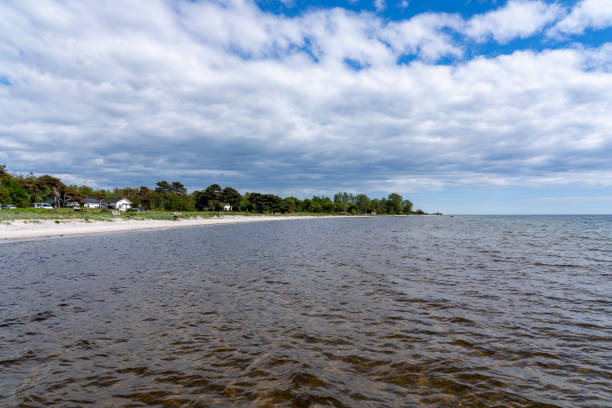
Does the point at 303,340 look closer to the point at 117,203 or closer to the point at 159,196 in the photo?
the point at 159,196

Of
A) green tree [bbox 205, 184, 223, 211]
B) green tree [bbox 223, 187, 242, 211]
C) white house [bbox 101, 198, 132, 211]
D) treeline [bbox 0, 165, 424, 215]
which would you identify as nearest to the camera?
treeline [bbox 0, 165, 424, 215]

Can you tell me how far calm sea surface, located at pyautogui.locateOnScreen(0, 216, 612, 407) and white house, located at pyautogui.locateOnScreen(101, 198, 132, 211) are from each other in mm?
177449

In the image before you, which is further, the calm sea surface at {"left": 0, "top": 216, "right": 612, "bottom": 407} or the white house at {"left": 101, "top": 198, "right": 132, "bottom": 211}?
the white house at {"left": 101, "top": 198, "right": 132, "bottom": 211}

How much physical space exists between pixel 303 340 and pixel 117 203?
194433mm

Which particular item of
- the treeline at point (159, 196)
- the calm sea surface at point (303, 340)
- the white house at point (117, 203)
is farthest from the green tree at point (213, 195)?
the calm sea surface at point (303, 340)

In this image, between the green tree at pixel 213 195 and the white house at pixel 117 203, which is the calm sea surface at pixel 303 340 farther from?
the white house at pixel 117 203

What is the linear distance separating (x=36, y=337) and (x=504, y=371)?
1212 centimetres

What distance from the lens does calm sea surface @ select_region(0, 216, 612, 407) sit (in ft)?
19.0

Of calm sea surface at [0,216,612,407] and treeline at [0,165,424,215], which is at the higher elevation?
treeline at [0,165,424,215]

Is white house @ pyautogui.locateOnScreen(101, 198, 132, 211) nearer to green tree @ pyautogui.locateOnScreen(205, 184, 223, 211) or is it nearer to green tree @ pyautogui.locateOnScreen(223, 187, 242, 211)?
green tree @ pyautogui.locateOnScreen(205, 184, 223, 211)

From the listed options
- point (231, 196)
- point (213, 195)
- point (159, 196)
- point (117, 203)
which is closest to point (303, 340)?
point (213, 195)

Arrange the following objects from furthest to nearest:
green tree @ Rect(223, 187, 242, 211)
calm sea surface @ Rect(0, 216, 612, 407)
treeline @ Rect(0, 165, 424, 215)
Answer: green tree @ Rect(223, 187, 242, 211), treeline @ Rect(0, 165, 424, 215), calm sea surface @ Rect(0, 216, 612, 407)

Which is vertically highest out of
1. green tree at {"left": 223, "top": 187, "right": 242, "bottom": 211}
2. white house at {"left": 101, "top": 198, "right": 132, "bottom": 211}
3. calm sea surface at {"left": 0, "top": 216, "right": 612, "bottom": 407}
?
green tree at {"left": 223, "top": 187, "right": 242, "bottom": 211}

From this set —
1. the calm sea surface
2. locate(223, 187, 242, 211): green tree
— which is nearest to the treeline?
locate(223, 187, 242, 211): green tree
